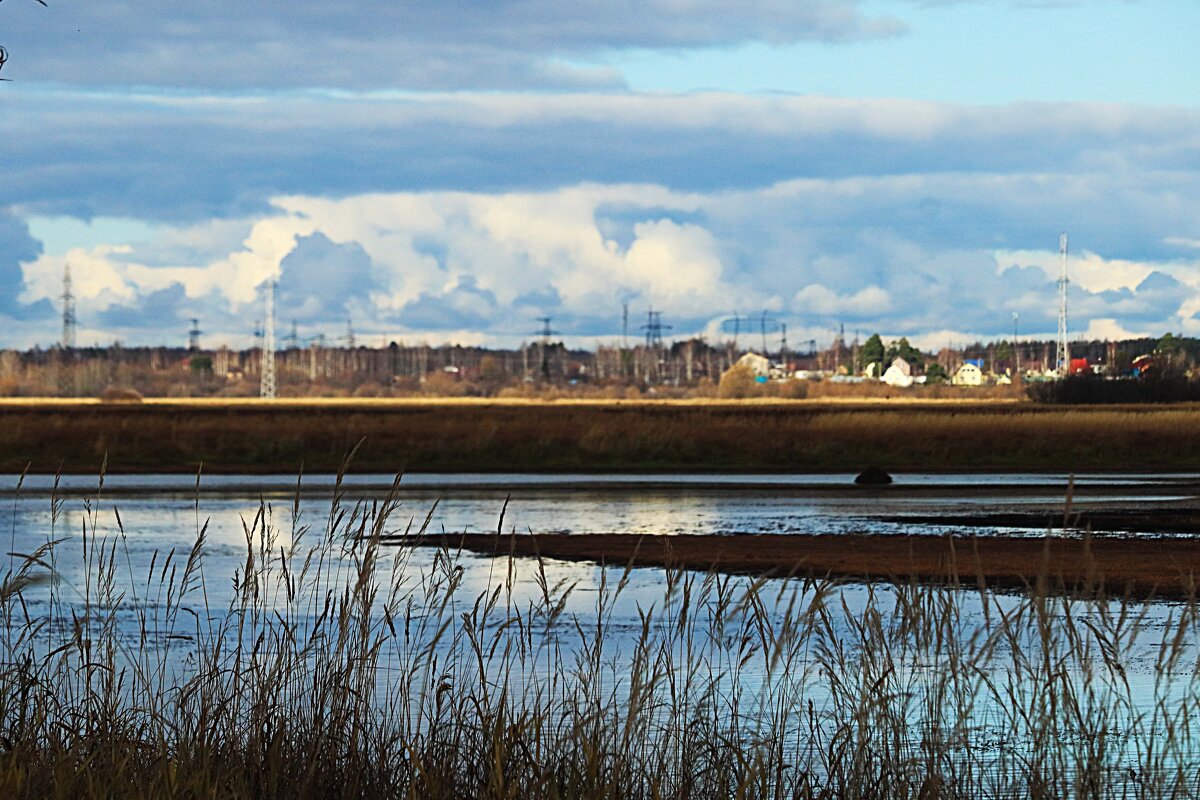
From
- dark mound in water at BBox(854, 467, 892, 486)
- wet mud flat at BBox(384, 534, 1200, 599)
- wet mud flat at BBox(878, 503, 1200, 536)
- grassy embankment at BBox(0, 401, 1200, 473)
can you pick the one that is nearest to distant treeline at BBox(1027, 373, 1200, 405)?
grassy embankment at BBox(0, 401, 1200, 473)

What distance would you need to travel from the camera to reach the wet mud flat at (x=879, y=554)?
62.1 ft

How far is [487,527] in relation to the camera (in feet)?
88.2

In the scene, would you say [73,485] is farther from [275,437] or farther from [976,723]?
[976,723]

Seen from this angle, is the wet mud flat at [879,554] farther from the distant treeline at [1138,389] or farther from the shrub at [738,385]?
the shrub at [738,385]

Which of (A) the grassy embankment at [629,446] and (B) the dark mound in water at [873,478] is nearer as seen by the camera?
(B) the dark mound in water at [873,478]

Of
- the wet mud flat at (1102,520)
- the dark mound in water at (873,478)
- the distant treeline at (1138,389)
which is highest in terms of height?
the distant treeline at (1138,389)

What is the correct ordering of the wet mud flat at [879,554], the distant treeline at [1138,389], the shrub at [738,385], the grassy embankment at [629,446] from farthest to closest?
the shrub at [738,385] < the distant treeline at [1138,389] < the grassy embankment at [629,446] < the wet mud flat at [879,554]

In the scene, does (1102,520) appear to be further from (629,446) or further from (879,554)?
(629,446)

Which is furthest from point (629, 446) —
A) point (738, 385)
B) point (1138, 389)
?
point (738, 385)

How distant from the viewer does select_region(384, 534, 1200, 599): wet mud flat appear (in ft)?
62.1

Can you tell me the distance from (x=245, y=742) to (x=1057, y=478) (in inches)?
1497

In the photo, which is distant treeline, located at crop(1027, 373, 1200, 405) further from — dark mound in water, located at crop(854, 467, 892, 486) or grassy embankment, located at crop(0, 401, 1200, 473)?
dark mound in water, located at crop(854, 467, 892, 486)

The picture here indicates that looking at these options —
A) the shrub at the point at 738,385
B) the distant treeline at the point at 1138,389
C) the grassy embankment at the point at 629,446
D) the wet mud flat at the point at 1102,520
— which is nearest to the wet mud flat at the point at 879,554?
the wet mud flat at the point at 1102,520

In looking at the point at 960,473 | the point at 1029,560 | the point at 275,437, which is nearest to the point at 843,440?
the point at 960,473
